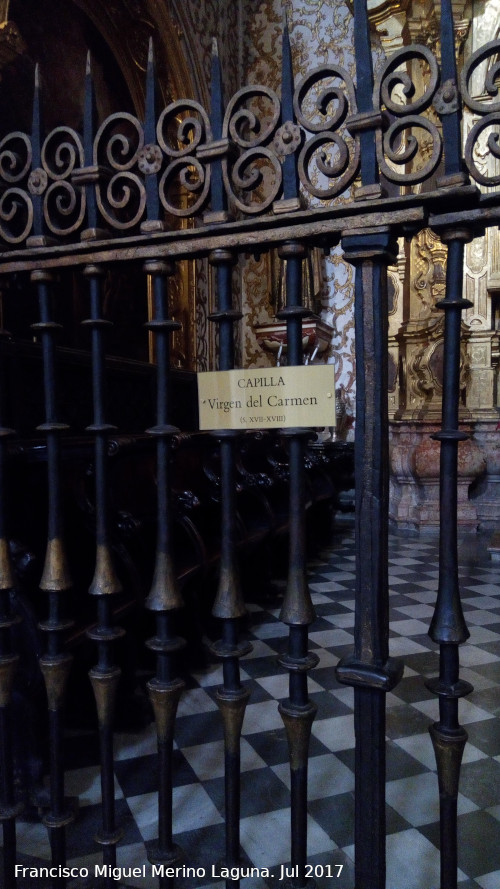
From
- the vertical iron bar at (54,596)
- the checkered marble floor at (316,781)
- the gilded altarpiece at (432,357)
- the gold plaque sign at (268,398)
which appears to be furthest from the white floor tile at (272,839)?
the gilded altarpiece at (432,357)

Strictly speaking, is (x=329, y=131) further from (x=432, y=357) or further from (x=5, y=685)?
(x=432, y=357)

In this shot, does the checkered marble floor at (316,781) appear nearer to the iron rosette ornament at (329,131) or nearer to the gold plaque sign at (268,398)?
the gold plaque sign at (268,398)

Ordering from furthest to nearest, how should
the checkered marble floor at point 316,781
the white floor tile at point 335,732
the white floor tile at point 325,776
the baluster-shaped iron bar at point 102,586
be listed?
the white floor tile at point 335,732
the white floor tile at point 325,776
the checkered marble floor at point 316,781
the baluster-shaped iron bar at point 102,586

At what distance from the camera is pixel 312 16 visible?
6473 millimetres

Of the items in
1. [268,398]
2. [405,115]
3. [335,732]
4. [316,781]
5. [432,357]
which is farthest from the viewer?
[432,357]

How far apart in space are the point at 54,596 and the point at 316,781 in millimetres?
1021

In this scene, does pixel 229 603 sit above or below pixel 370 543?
below

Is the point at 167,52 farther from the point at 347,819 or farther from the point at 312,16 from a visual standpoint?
the point at 347,819

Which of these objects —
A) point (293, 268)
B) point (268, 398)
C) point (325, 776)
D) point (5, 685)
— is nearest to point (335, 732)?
point (325, 776)

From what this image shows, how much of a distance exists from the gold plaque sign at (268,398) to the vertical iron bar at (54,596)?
280mm

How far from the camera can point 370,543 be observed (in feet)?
3.05

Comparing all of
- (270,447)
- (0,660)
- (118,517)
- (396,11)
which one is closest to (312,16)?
(396,11)

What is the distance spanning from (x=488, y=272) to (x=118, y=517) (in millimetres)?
5226

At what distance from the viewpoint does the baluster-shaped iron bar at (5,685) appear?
1.12 metres
